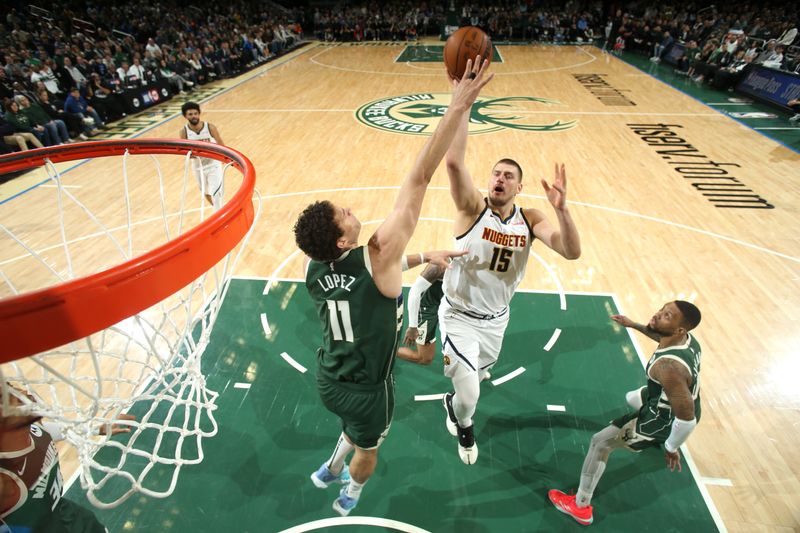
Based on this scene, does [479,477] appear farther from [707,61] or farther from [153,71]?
[707,61]

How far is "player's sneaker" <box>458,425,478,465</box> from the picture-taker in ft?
10.8

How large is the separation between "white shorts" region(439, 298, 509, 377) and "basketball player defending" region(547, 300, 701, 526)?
89cm

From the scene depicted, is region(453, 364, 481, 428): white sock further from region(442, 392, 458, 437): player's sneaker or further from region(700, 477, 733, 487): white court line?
region(700, 477, 733, 487): white court line

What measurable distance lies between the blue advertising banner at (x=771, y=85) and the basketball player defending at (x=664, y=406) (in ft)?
42.5

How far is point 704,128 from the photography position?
10.8 metres

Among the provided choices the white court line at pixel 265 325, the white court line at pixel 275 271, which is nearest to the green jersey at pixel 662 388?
the white court line at pixel 265 325

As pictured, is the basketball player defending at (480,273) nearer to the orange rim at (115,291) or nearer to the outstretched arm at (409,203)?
the outstretched arm at (409,203)

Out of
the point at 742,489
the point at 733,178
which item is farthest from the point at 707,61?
the point at 742,489

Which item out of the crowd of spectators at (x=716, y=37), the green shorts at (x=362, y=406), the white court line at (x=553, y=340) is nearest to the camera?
the green shorts at (x=362, y=406)

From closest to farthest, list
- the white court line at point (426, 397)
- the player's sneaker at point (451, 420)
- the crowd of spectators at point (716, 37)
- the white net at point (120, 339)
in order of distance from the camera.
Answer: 1. the white net at point (120, 339)
2. the player's sneaker at point (451, 420)
3. the white court line at point (426, 397)
4. the crowd of spectators at point (716, 37)

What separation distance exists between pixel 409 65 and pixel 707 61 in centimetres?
1031

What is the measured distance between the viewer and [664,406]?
268cm

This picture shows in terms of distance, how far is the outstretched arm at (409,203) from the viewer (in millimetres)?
2178

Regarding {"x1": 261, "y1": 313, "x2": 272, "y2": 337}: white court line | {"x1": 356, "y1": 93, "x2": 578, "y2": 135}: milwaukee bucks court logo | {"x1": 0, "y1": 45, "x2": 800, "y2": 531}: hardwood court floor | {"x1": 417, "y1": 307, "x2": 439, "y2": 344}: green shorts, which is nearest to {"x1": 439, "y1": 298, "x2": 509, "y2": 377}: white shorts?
{"x1": 417, "y1": 307, "x2": 439, "y2": 344}: green shorts
